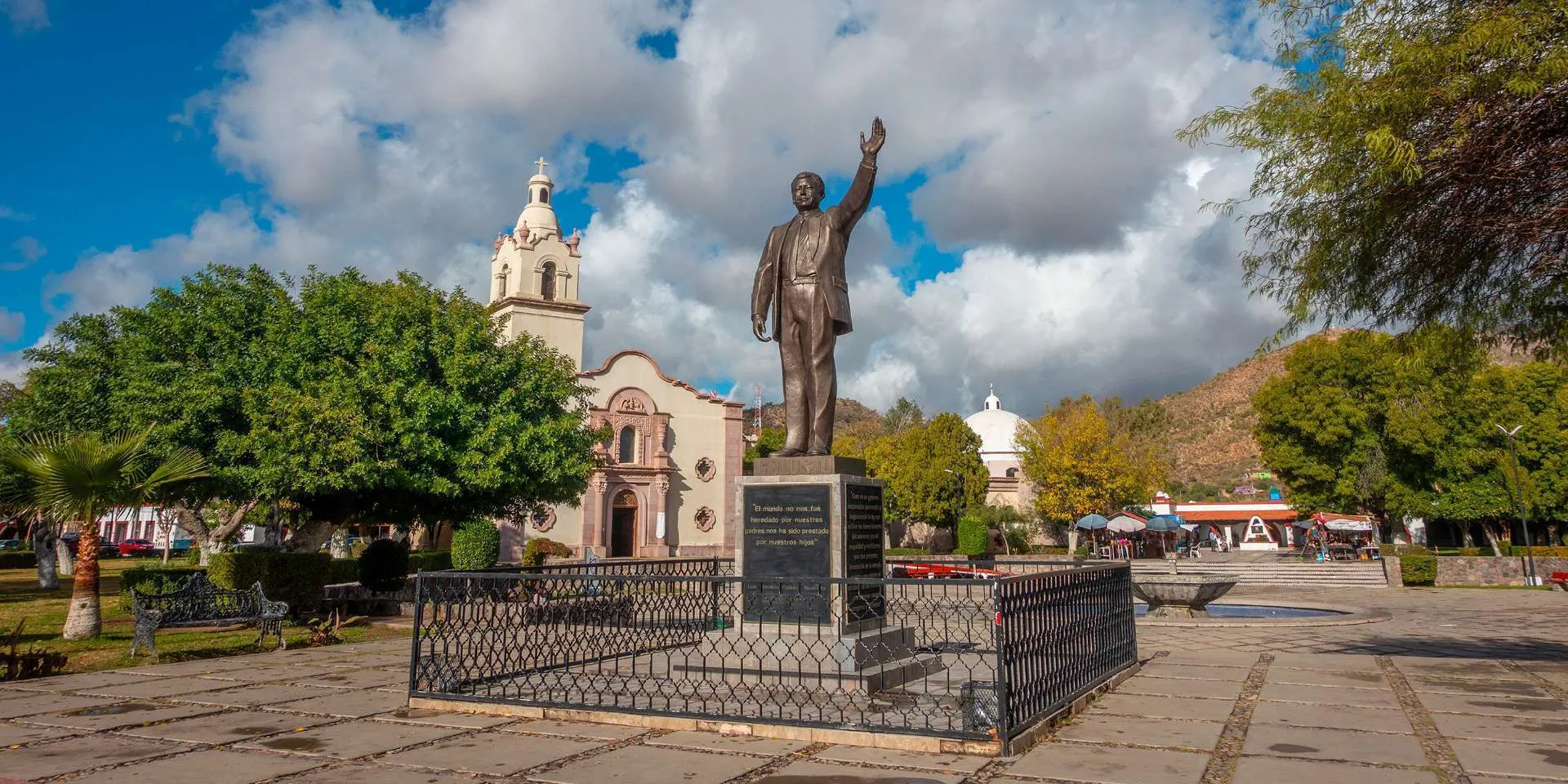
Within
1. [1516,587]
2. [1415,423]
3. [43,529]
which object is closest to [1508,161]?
[1516,587]

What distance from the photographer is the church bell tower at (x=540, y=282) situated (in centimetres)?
4147

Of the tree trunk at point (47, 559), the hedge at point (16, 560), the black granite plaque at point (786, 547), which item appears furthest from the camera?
the hedge at point (16, 560)

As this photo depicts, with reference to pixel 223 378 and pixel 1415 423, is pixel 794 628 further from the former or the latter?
pixel 1415 423

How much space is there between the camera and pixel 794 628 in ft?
25.1

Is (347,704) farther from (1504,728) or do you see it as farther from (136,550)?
(136,550)

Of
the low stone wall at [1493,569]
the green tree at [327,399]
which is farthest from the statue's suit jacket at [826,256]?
the low stone wall at [1493,569]

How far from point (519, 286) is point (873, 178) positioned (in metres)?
35.4

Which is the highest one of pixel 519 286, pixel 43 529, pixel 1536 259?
pixel 519 286

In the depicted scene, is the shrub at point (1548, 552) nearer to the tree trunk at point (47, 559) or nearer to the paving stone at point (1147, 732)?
the paving stone at point (1147, 732)

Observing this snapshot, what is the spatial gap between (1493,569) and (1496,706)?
76.7 ft

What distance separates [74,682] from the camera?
9.01 metres

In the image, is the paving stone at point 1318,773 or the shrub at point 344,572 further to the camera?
the shrub at point 344,572

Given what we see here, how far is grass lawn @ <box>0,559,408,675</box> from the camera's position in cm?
1063

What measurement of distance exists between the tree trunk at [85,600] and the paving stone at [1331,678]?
14.4m
